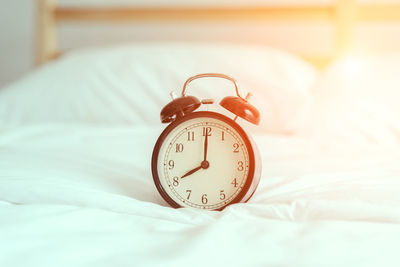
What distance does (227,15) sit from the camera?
215 centimetres

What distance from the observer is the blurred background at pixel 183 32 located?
206cm

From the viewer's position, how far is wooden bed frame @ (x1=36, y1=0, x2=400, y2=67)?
1.97 meters

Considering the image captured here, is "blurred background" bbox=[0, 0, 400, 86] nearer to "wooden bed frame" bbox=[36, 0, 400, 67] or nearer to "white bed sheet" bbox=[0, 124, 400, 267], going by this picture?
"wooden bed frame" bbox=[36, 0, 400, 67]

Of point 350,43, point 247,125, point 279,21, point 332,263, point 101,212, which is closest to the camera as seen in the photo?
point 332,263

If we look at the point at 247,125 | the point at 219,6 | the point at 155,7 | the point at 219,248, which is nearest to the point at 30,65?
the point at 155,7

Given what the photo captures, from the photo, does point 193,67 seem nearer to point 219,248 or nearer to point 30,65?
point 219,248

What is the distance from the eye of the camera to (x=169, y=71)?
1.60 metres

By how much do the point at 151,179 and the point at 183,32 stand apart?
156 cm

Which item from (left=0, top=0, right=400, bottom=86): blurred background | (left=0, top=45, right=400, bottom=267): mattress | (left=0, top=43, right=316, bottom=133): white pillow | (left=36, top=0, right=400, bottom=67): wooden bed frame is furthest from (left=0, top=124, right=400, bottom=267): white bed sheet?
(left=0, top=0, right=400, bottom=86): blurred background

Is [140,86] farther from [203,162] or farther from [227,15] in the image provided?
[203,162]

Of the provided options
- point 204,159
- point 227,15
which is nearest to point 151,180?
point 204,159

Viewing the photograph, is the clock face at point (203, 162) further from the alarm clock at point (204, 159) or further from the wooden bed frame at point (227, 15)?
the wooden bed frame at point (227, 15)

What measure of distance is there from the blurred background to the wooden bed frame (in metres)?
0.05

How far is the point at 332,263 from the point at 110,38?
85.5 inches
